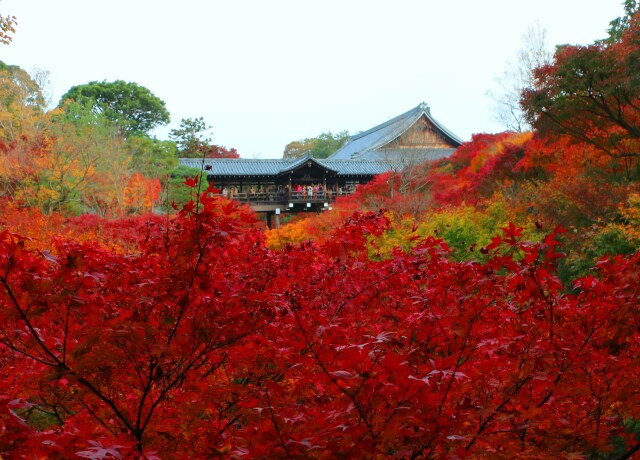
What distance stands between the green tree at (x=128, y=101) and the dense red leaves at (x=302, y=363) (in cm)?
4045

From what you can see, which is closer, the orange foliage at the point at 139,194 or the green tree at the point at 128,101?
the orange foliage at the point at 139,194

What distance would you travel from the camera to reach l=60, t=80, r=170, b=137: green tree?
42194 mm

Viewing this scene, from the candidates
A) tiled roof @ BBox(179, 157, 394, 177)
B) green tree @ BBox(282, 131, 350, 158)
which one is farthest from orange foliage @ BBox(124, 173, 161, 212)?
green tree @ BBox(282, 131, 350, 158)

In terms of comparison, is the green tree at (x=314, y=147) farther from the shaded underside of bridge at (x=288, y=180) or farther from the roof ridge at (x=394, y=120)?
the shaded underside of bridge at (x=288, y=180)

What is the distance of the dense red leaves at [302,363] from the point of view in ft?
7.69

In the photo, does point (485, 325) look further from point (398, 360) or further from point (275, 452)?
point (275, 452)

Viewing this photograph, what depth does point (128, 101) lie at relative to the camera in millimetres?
43250

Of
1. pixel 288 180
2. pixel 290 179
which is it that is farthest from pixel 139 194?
pixel 288 180

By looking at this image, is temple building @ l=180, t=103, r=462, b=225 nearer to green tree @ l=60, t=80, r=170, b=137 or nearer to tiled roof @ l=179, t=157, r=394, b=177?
tiled roof @ l=179, t=157, r=394, b=177

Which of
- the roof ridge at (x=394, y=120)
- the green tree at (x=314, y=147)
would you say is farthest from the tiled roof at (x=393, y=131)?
the green tree at (x=314, y=147)

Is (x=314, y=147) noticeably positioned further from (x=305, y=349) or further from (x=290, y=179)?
(x=305, y=349)

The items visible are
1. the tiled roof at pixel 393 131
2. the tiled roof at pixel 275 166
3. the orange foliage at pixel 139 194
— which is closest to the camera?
the orange foliage at pixel 139 194

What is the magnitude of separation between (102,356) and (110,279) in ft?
5.39

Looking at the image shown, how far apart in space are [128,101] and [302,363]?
145 feet
